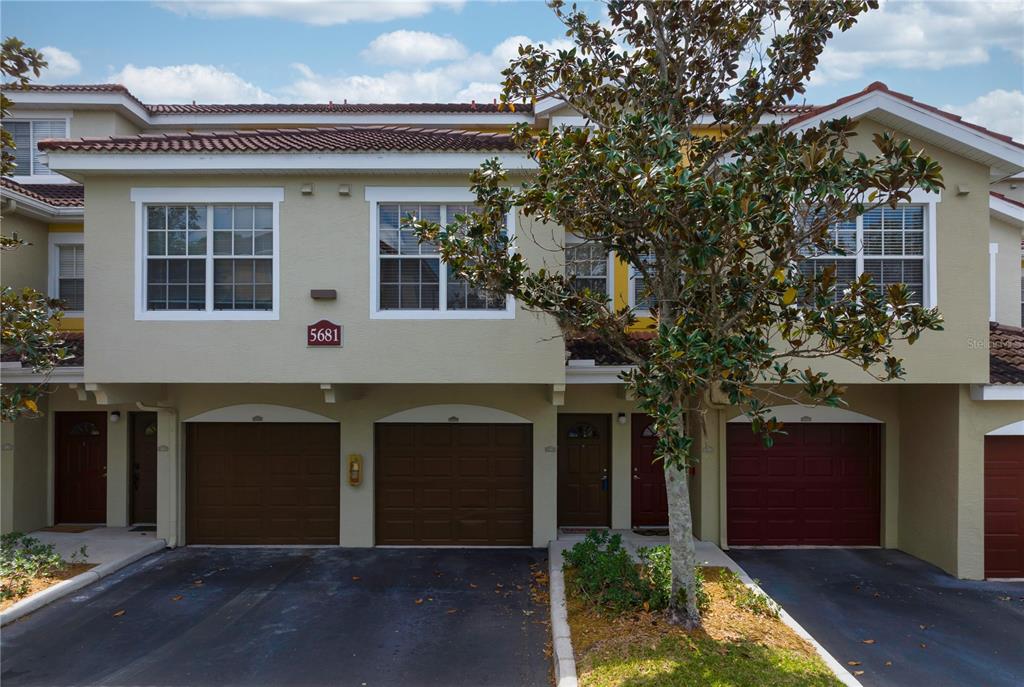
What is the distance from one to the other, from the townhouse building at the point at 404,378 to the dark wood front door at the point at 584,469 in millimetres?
43

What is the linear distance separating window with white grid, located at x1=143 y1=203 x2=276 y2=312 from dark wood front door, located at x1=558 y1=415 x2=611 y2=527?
5.97 m

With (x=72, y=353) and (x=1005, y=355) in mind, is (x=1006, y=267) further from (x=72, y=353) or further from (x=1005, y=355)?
(x=72, y=353)

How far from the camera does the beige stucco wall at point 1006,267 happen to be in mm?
13094

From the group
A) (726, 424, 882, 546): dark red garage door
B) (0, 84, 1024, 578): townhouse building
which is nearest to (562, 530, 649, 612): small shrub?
(0, 84, 1024, 578): townhouse building

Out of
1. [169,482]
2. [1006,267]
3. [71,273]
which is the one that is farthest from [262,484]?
[1006,267]

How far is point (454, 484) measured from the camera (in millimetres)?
11656

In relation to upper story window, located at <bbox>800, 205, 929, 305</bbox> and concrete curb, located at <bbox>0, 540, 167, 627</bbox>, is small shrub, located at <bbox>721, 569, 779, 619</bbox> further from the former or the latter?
concrete curb, located at <bbox>0, 540, 167, 627</bbox>

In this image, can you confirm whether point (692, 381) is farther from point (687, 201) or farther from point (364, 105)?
point (364, 105)

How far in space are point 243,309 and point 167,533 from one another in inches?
185

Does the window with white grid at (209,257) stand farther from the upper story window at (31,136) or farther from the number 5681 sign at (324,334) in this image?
the upper story window at (31,136)

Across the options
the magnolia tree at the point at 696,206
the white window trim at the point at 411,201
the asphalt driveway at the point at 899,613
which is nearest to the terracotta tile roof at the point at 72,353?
the white window trim at the point at 411,201

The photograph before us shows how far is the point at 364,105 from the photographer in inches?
678

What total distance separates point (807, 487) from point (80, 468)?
14.3 metres

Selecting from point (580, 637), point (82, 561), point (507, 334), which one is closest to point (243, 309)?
point (507, 334)
